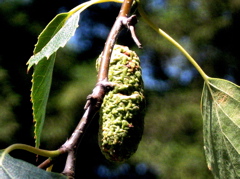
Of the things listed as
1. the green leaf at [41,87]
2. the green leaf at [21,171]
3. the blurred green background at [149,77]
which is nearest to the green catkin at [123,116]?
the green leaf at [41,87]

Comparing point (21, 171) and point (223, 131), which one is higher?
point (21, 171)

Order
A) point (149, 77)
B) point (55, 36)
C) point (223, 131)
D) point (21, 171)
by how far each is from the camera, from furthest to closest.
Answer: point (149, 77) < point (223, 131) < point (55, 36) < point (21, 171)

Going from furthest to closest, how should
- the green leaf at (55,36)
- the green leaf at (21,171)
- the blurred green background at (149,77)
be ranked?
the blurred green background at (149,77), the green leaf at (55,36), the green leaf at (21,171)

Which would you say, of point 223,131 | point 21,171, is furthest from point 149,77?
point 21,171

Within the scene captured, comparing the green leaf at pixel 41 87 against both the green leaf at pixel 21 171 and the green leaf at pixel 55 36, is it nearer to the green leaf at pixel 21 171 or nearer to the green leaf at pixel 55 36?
the green leaf at pixel 55 36

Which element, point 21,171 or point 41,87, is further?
point 41,87

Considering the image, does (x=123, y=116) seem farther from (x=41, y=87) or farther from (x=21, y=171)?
(x=21, y=171)

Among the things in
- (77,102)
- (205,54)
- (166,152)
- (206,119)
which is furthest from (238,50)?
(206,119)
